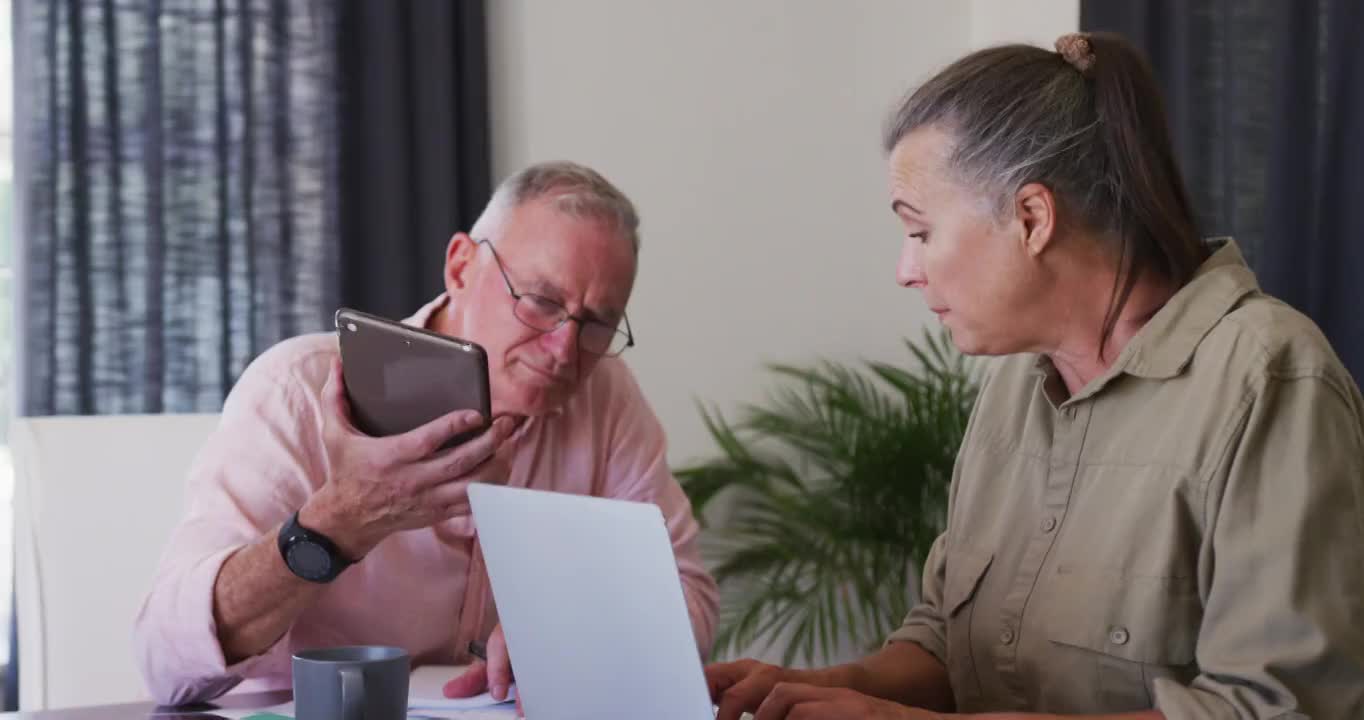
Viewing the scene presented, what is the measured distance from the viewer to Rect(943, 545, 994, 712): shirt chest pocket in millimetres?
1527

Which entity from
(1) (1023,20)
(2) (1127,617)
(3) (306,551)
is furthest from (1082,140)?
(1) (1023,20)

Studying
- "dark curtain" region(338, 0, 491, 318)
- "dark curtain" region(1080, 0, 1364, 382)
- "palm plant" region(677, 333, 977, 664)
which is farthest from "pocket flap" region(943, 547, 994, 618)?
"dark curtain" region(338, 0, 491, 318)

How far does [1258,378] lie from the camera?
125 centimetres

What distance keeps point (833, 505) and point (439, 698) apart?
6.64ft

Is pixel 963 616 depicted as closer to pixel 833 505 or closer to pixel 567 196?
pixel 567 196

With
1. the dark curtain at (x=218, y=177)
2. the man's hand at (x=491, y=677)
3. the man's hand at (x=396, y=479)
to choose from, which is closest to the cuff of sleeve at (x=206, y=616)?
the man's hand at (x=396, y=479)

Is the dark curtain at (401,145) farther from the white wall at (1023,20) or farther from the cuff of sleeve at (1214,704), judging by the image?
the cuff of sleeve at (1214,704)

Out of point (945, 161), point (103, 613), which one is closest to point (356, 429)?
point (103, 613)

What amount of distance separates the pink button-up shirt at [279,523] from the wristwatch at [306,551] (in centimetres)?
10

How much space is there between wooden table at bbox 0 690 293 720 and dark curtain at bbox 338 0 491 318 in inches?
69.2

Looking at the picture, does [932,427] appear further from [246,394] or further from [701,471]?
[246,394]

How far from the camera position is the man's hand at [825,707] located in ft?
4.02

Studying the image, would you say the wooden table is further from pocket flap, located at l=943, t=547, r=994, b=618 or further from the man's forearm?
pocket flap, located at l=943, t=547, r=994, b=618

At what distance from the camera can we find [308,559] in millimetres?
1469
